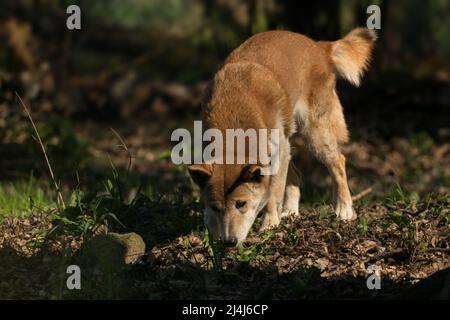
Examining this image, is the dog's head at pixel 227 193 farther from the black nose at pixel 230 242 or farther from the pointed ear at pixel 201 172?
the black nose at pixel 230 242

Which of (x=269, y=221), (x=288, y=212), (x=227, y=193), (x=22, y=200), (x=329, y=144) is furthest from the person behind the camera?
(x=329, y=144)

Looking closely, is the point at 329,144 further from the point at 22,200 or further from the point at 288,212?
the point at 22,200

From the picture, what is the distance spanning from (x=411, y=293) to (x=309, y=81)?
127 inches

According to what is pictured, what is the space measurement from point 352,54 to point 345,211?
6.33 feet

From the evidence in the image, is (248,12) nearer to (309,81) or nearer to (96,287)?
(309,81)

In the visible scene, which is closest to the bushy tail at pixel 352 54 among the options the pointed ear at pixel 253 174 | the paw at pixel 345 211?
the paw at pixel 345 211

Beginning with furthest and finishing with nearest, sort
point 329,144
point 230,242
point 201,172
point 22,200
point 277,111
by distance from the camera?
point 329,144, point 22,200, point 277,111, point 201,172, point 230,242

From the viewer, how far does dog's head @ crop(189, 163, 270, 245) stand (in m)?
6.78

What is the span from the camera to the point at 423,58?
15734 mm

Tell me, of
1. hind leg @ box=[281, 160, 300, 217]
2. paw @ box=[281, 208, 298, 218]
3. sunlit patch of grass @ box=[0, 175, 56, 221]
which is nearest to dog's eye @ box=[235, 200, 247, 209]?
paw @ box=[281, 208, 298, 218]

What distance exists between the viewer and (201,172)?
265 inches

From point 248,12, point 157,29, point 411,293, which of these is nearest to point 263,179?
point 411,293

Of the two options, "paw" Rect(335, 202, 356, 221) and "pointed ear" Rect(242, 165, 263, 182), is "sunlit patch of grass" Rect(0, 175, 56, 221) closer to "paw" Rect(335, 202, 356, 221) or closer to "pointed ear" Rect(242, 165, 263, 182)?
"pointed ear" Rect(242, 165, 263, 182)

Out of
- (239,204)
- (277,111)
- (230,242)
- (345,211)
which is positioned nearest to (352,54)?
(277,111)
